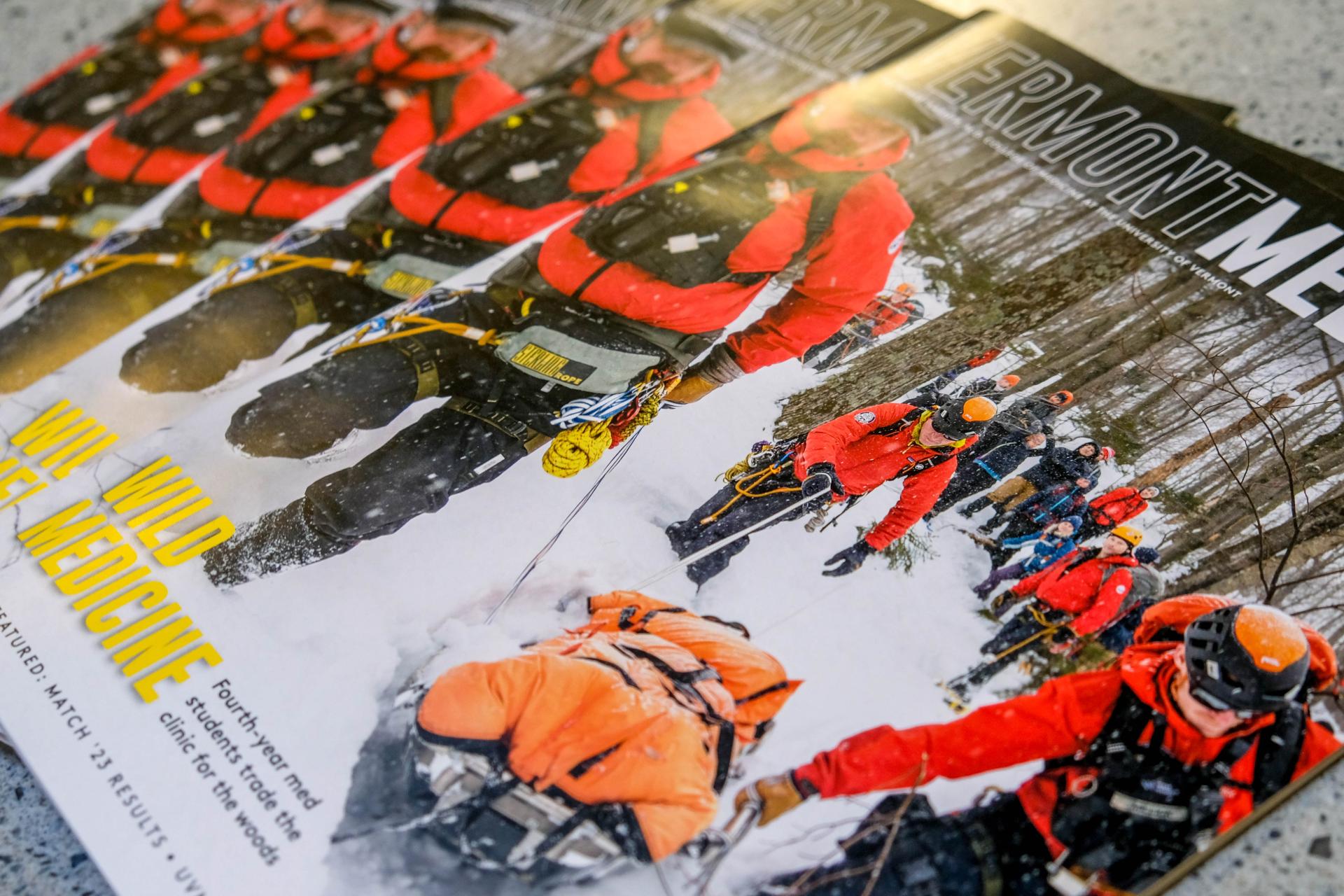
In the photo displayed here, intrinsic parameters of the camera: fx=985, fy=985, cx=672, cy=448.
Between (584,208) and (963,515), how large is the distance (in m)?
0.39

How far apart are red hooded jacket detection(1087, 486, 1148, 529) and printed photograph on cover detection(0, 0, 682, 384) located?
0.60 m

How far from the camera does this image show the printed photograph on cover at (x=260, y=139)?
82cm

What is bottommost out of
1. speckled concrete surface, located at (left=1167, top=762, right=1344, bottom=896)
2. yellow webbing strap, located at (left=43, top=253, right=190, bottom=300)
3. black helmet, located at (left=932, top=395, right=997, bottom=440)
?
speckled concrete surface, located at (left=1167, top=762, right=1344, bottom=896)

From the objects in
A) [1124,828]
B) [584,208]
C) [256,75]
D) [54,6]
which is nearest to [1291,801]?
[1124,828]

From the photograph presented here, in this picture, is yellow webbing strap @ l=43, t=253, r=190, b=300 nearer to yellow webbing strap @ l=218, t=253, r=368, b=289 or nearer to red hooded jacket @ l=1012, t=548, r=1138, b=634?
yellow webbing strap @ l=218, t=253, r=368, b=289

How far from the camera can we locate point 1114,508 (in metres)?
0.56

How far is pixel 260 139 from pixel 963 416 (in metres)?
0.66

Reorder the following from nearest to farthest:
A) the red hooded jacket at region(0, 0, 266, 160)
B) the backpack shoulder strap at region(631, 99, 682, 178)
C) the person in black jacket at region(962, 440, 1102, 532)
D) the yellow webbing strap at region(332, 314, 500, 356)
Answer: the person in black jacket at region(962, 440, 1102, 532) < the yellow webbing strap at region(332, 314, 500, 356) < the backpack shoulder strap at region(631, 99, 682, 178) < the red hooded jacket at region(0, 0, 266, 160)

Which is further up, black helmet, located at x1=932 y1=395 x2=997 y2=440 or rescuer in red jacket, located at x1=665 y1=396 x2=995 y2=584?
black helmet, located at x1=932 y1=395 x2=997 y2=440

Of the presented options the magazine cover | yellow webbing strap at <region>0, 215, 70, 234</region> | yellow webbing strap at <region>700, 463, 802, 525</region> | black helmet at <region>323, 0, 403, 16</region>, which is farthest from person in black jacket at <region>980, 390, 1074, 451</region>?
yellow webbing strap at <region>0, 215, 70, 234</region>

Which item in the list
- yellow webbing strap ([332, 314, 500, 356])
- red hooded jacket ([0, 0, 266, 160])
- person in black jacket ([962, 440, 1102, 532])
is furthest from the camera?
red hooded jacket ([0, 0, 266, 160])

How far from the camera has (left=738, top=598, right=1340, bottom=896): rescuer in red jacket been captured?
46cm

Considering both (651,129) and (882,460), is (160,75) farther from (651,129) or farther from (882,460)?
(882,460)

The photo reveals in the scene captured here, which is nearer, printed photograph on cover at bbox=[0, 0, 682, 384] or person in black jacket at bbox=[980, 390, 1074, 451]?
person in black jacket at bbox=[980, 390, 1074, 451]
